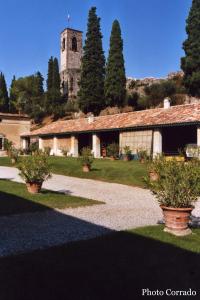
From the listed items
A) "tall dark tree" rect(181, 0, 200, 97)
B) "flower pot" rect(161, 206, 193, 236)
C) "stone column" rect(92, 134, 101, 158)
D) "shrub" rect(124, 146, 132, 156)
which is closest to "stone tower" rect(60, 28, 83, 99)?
"tall dark tree" rect(181, 0, 200, 97)

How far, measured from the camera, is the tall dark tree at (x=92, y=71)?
45281mm

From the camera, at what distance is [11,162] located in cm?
3025

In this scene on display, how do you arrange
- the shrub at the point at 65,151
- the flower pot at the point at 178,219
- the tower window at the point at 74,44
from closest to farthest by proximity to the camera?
the flower pot at the point at 178,219 → the shrub at the point at 65,151 → the tower window at the point at 74,44

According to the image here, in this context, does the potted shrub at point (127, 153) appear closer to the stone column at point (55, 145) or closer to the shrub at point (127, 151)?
the shrub at point (127, 151)

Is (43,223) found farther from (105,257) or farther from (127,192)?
(127,192)

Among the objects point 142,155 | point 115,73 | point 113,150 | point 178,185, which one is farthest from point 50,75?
point 178,185

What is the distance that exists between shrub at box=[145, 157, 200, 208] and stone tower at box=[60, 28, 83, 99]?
7056 cm

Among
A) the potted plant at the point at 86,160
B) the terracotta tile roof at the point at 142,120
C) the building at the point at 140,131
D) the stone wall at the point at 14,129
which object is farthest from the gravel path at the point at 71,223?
the stone wall at the point at 14,129

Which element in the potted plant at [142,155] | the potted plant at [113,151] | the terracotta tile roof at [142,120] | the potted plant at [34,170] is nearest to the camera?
the potted plant at [34,170]

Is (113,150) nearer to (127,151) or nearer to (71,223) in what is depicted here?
(127,151)

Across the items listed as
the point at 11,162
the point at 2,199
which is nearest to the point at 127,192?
the point at 2,199

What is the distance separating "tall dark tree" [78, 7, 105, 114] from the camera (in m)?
45.3

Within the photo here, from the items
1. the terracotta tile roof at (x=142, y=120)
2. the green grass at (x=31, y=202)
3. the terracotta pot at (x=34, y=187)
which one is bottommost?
the green grass at (x=31, y=202)

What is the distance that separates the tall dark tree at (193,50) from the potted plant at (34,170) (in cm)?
2800
